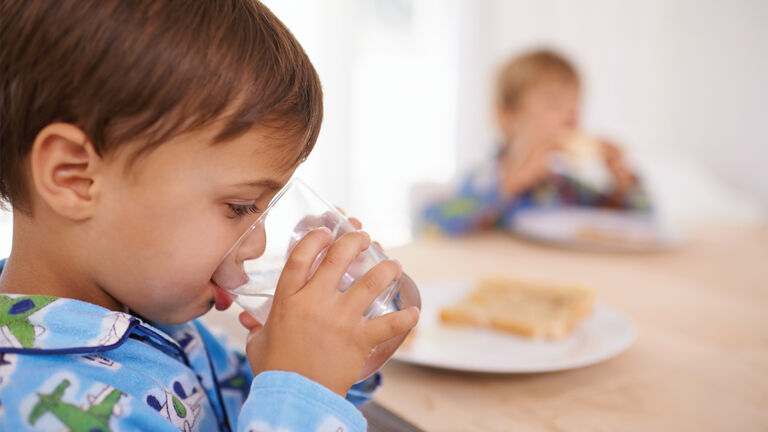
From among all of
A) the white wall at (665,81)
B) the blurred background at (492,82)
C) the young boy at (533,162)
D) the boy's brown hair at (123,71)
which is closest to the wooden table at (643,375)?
the boy's brown hair at (123,71)

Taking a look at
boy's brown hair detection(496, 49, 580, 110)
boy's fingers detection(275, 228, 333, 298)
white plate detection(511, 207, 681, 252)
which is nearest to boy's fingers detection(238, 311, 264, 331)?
boy's fingers detection(275, 228, 333, 298)

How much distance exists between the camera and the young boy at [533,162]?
6.55 ft

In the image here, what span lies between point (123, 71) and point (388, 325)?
336mm

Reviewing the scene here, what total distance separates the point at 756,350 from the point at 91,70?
3.15 feet

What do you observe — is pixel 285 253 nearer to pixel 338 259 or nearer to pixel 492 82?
pixel 338 259

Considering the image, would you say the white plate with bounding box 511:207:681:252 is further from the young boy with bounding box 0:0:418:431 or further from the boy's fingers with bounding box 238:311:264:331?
the young boy with bounding box 0:0:418:431

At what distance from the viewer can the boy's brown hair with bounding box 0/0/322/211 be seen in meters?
0.57

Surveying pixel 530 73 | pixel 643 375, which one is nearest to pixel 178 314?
pixel 643 375

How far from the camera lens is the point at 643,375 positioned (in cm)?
88

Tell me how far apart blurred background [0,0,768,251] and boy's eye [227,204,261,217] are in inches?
95.4

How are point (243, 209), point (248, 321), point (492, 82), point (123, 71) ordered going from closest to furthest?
point (123, 71) → point (243, 209) → point (248, 321) → point (492, 82)

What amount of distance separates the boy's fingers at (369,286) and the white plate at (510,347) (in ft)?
0.81

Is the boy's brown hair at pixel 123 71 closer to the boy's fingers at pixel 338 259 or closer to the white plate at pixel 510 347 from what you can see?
the boy's fingers at pixel 338 259

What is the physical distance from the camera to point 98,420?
1.81ft
